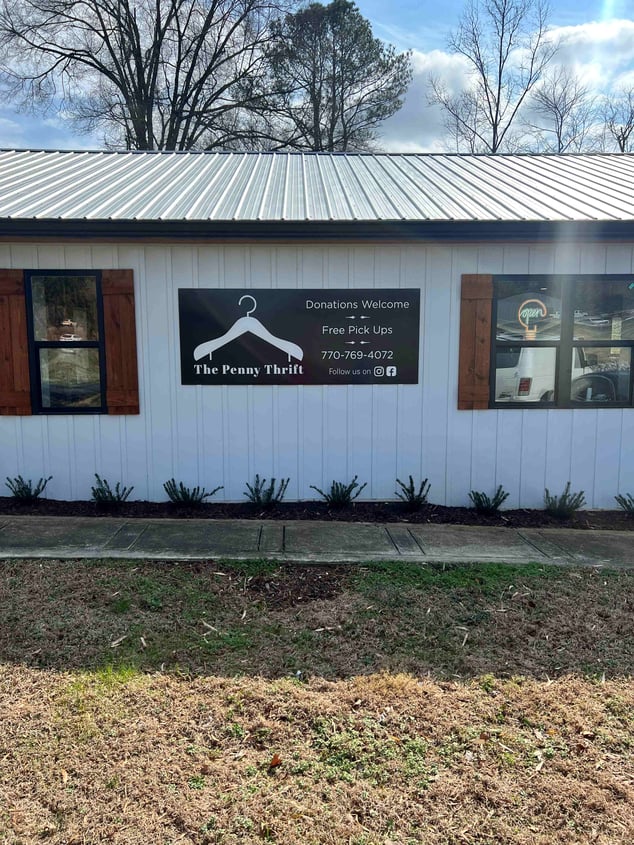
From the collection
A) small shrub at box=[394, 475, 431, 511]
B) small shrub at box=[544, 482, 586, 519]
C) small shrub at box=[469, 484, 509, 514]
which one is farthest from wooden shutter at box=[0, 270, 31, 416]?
small shrub at box=[544, 482, 586, 519]

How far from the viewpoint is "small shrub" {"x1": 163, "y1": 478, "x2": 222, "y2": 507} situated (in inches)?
238

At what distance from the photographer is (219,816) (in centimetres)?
230

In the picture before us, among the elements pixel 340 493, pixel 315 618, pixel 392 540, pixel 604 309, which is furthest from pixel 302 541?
pixel 604 309

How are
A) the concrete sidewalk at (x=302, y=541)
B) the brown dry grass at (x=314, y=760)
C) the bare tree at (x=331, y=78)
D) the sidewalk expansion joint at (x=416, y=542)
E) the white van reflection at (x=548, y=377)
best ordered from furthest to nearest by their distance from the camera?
1. the bare tree at (x=331, y=78)
2. the white van reflection at (x=548, y=377)
3. the sidewalk expansion joint at (x=416, y=542)
4. the concrete sidewalk at (x=302, y=541)
5. the brown dry grass at (x=314, y=760)

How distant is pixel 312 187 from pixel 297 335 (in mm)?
2341

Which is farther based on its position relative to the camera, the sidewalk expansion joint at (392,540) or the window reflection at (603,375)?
the window reflection at (603,375)

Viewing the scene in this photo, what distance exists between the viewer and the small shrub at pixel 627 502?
6199 mm

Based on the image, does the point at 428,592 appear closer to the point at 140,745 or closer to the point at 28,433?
the point at 140,745

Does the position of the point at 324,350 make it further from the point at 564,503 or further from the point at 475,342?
the point at 564,503

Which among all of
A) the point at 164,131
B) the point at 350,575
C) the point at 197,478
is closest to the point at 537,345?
the point at 350,575

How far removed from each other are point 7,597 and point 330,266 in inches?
155

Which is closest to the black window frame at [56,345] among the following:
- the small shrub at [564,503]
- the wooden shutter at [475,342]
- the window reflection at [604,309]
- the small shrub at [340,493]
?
the small shrub at [340,493]

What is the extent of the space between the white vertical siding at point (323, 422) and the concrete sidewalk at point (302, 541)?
66 centimetres

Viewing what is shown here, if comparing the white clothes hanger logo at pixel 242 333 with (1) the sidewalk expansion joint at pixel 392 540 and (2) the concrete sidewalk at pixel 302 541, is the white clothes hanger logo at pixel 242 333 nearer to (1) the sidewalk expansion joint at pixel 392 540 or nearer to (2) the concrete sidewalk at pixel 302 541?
(2) the concrete sidewalk at pixel 302 541
